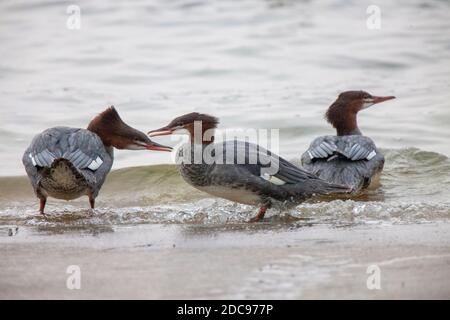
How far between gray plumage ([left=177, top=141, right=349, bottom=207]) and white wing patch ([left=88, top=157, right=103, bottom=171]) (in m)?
0.87

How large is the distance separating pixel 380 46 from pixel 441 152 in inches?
232

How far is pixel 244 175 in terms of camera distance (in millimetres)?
7484

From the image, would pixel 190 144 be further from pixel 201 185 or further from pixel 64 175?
pixel 64 175

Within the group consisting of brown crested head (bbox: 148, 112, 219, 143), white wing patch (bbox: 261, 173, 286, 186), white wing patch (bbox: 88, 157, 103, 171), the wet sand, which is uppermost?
brown crested head (bbox: 148, 112, 219, 143)

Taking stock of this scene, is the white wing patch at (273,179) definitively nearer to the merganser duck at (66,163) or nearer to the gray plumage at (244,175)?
the gray plumage at (244,175)

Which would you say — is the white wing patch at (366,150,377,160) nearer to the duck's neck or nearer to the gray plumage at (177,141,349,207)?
the duck's neck

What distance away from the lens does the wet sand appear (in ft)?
16.1

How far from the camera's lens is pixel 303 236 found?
655 cm

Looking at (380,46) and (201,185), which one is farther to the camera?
(380,46)

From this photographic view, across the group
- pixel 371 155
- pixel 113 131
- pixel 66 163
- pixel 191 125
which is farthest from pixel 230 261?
pixel 371 155

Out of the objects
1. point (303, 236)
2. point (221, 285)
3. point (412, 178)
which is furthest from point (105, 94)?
point (221, 285)

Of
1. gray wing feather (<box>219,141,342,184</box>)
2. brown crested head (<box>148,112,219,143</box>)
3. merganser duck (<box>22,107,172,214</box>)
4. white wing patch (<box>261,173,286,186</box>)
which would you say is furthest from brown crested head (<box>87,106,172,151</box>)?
white wing patch (<box>261,173,286,186</box>)

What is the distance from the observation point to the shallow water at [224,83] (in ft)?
28.9

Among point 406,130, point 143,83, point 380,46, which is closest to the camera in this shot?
point 406,130
